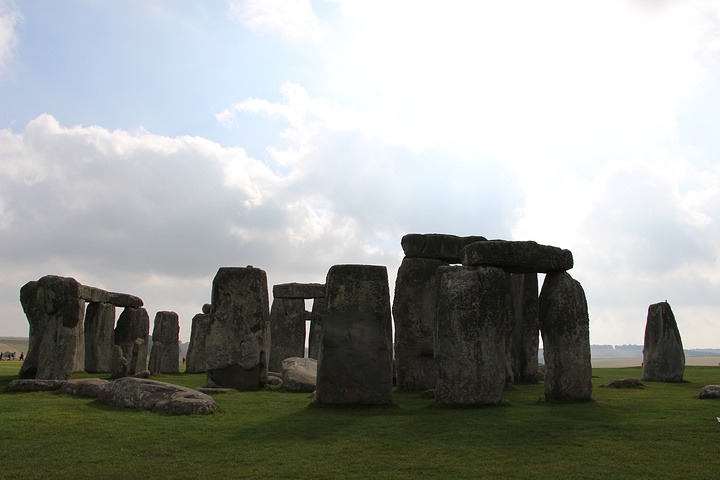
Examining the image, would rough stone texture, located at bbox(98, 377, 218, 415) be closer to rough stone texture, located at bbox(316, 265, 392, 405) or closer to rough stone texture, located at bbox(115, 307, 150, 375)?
rough stone texture, located at bbox(316, 265, 392, 405)

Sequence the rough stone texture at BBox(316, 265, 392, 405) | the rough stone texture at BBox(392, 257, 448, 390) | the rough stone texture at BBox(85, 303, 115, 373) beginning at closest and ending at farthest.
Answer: the rough stone texture at BBox(316, 265, 392, 405)
the rough stone texture at BBox(392, 257, 448, 390)
the rough stone texture at BBox(85, 303, 115, 373)

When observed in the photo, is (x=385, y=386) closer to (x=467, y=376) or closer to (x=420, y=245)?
(x=467, y=376)

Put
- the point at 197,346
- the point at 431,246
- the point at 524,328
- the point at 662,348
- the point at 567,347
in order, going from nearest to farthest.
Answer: the point at 567,347
the point at 431,246
the point at 662,348
the point at 524,328
the point at 197,346

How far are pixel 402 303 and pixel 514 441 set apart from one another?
753cm

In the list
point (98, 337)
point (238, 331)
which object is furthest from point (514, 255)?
point (98, 337)

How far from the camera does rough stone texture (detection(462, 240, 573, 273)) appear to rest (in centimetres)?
1071

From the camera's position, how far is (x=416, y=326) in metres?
15.0

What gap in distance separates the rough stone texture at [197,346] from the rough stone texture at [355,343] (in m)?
12.5

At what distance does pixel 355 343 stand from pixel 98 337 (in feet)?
47.8

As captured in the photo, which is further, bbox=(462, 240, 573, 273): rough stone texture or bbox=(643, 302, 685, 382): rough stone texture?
bbox=(643, 302, 685, 382): rough stone texture

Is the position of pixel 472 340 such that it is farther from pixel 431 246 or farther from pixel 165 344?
pixel 165 344

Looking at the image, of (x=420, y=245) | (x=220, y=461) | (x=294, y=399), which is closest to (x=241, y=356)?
(x=294, y=399)

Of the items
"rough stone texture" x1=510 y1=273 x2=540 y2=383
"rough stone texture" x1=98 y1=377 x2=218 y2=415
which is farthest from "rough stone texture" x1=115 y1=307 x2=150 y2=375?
"rough stone texture" x1=510 y1=273 x2=540 y2=383

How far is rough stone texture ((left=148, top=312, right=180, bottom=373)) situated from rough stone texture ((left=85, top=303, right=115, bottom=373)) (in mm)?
1634
